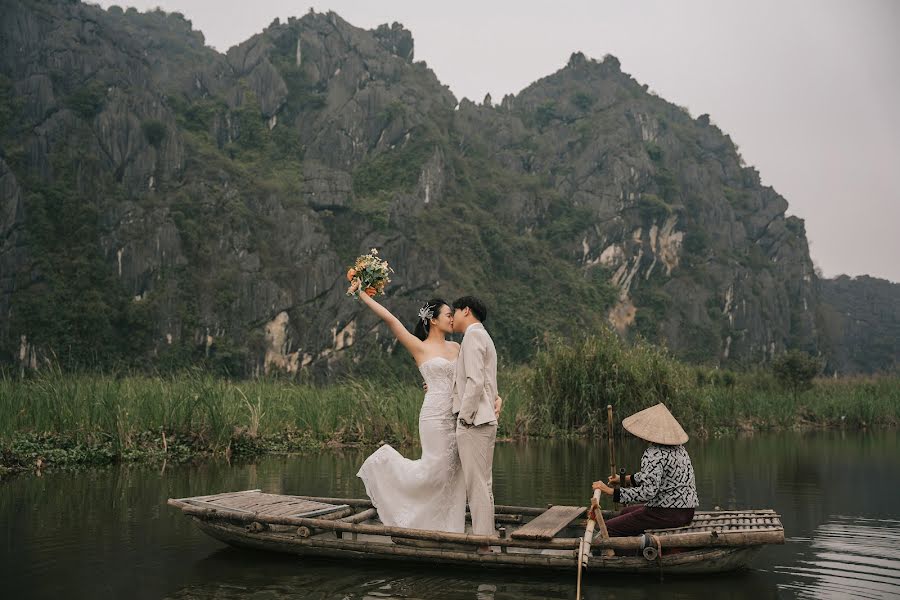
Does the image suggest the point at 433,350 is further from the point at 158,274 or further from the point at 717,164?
the point at 717,164

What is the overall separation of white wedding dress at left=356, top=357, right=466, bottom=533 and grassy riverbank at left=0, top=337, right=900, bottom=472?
6394mm

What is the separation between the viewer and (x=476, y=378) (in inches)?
247

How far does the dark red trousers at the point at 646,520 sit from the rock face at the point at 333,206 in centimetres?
4110

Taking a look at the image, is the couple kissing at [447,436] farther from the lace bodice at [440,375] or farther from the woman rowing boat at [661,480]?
the woman rowing boat at [661,480]

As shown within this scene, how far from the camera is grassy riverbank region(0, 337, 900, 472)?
1184 cm

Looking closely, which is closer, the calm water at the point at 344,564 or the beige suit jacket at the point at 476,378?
the calm water at the point at 344,564

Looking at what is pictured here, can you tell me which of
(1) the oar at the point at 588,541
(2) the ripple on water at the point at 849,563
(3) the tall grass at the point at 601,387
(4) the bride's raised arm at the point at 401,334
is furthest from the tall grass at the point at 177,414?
(2) the ripple on water at the point at 849,563

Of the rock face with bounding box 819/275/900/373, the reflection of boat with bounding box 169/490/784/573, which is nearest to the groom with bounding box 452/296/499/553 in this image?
the reflection of boat with bounding box 169/490/784/573

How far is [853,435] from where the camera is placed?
2041 centimetres

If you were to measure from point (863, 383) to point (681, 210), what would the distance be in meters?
50.7

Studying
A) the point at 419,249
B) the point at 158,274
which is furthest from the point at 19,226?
the point at 419,249

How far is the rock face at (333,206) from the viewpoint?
47625mm

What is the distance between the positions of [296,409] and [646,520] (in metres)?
9.77

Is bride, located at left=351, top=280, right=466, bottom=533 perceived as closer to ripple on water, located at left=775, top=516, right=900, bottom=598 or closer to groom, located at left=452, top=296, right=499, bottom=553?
groom, located at left=452, top=296, right=499, bottom=553
